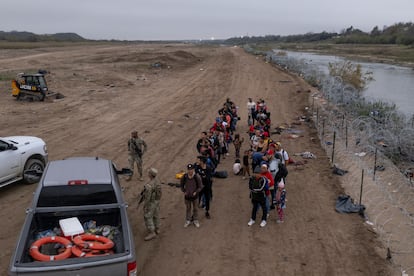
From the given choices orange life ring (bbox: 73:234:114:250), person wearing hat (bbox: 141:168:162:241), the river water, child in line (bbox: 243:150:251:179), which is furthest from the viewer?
the river water

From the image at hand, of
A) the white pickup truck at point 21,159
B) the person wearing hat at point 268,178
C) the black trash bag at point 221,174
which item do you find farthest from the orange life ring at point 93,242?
the black trash bag at point 221,174

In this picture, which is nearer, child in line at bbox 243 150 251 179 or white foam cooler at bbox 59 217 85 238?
white foam cooler at bbox 59 217 85 238

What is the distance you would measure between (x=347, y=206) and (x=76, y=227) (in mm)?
6853

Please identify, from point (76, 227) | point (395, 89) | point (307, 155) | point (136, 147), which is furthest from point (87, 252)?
point (395, 89)

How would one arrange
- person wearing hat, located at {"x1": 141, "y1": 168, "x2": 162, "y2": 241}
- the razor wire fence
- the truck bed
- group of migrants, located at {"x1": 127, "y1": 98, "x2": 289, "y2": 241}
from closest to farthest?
the truck bed < person wearing hat, located at {"x1": 141, "y1": 168, "x2": 162, "y2": 241} < group of migrants, located at {"x1": 127, "y1": 98, "x2": 289, "y2": 241} < the razor wire fence

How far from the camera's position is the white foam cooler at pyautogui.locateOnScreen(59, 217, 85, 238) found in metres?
6.48

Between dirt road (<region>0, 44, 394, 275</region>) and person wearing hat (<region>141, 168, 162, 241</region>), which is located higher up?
person wearing hat (<region>141, 168, 162, 241</region>)

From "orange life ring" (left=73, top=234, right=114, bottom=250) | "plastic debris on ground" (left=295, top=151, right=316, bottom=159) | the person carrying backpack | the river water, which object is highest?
"orange life ring" (left=73, top=234, right=114, bottom=250)

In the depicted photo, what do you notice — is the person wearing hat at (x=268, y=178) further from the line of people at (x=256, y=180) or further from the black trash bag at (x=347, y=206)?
the black trash bag at (x=347, y=206)

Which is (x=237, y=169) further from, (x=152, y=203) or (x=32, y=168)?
(x=32, y=168)

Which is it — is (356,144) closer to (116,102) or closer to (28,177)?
(28,177)

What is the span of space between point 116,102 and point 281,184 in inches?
753

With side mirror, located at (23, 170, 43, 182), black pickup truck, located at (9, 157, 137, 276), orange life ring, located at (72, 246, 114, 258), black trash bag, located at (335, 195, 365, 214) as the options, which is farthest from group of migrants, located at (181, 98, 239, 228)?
side mirror, located at (23, 170, 43, 182)

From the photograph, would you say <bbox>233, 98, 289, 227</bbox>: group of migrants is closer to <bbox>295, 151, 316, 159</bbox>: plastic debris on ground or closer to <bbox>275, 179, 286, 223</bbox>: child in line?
<bbox>275, 179, 286, 223</bbox>: child in line
